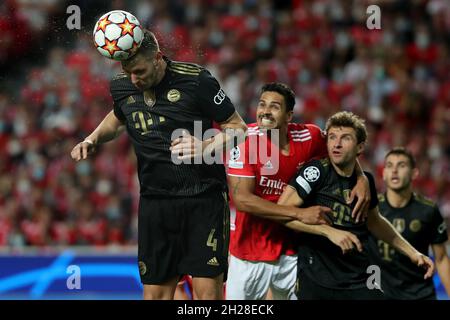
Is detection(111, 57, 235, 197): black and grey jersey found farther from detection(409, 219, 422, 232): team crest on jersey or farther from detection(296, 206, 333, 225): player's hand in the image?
detection(409, 219, 422, 232): team crest on jersey

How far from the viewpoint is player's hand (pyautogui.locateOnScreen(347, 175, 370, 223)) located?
6.26 m

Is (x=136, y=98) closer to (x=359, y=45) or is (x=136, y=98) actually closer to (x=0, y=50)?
(x=0, y=50)

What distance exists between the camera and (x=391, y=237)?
21.8 ft

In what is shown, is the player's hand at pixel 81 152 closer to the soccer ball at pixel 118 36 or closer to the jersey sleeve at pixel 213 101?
the soccer ball at pixel 118 36

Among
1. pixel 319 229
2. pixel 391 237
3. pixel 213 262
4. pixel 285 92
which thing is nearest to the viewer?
pixel 213 262

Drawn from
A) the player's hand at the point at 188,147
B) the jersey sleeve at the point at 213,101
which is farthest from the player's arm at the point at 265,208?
the player's hand at the point at 188,147

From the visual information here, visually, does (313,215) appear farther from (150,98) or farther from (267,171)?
(150,98)

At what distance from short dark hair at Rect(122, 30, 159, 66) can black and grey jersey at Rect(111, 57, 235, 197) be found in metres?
0.21

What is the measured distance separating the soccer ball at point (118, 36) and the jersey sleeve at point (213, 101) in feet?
1.63

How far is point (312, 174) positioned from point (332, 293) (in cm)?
85

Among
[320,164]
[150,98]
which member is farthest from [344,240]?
[150,98]

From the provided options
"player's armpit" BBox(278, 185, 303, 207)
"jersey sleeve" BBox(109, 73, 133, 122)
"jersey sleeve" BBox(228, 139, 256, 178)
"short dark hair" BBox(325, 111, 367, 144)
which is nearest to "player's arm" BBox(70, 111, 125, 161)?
"jersey sleeve" BBox(109, 73, 133, 122)

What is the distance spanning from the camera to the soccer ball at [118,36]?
546 centimetres

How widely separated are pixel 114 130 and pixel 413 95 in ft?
25.5
